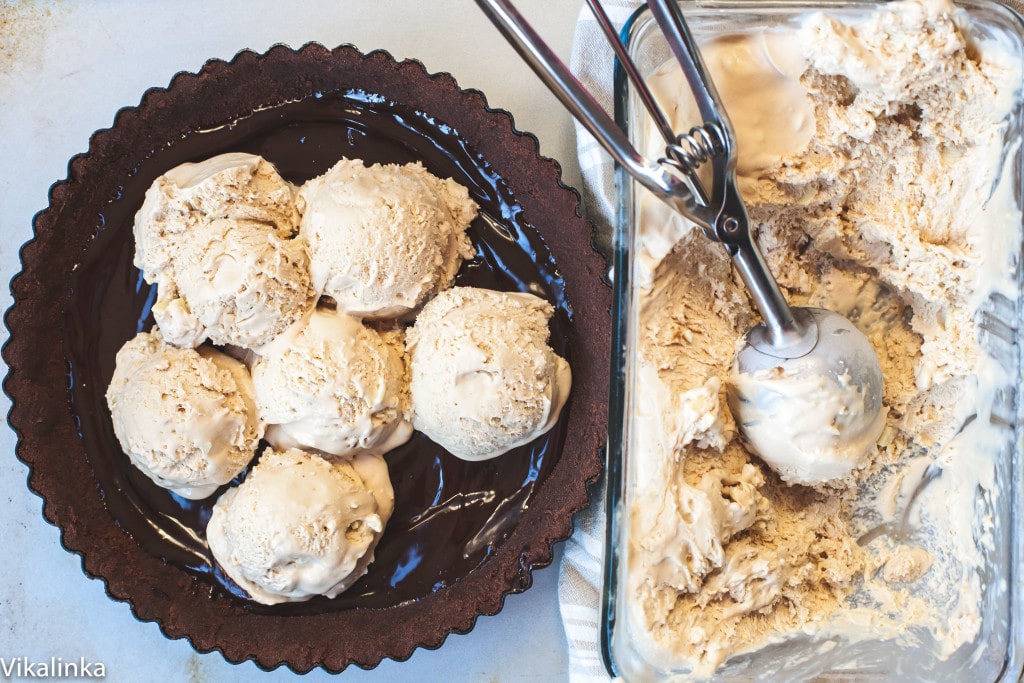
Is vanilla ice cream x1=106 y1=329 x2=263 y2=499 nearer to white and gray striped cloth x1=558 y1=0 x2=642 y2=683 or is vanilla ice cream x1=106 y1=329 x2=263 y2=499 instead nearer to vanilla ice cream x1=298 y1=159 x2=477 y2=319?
vanilla ice cream x1=298 y1=159 x2=477 y2=319

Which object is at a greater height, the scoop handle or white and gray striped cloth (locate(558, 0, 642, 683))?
the scoop handle

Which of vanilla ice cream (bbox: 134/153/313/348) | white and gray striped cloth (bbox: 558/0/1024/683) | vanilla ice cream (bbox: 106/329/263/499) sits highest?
vanilla ice cream (bbox: 134/153/313/348)

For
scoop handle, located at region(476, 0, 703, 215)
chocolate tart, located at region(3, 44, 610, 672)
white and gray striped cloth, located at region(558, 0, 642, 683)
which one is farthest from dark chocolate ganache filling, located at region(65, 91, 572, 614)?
scoop handle, located at region(476, 0, 703, 215)

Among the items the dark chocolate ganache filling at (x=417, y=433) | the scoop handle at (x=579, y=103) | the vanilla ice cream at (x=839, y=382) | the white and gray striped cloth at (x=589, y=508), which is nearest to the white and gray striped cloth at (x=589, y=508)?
the white and gray striped cloth at (x=589, y=508)

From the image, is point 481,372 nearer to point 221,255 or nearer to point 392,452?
point 392,452

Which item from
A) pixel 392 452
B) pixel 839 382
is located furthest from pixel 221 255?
pixel 839 382

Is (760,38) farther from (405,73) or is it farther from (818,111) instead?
(405,73)

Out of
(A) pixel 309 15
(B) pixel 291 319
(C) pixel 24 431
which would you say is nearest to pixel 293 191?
(B) pixel 291 319
